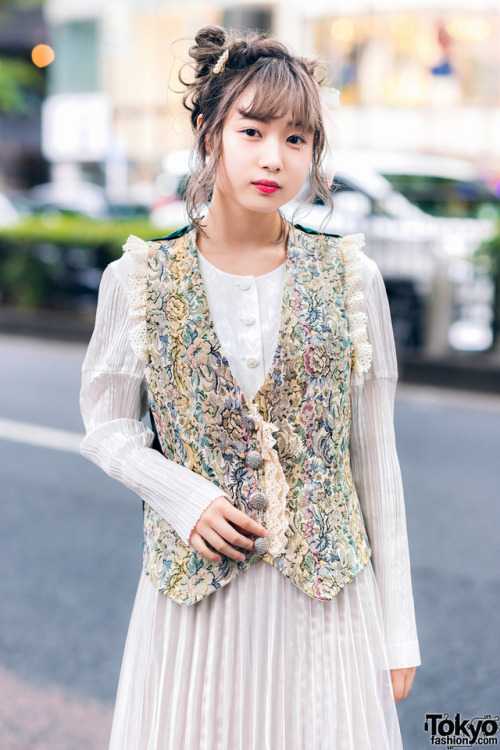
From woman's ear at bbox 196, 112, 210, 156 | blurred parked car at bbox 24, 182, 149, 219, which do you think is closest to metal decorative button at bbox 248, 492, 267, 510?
woman's ear at bbox 196, 112, 210, 156

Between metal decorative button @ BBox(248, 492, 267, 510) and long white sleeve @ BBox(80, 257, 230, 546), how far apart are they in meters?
0.04

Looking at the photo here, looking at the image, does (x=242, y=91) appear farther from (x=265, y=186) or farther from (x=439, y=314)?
(x=439, y=314)

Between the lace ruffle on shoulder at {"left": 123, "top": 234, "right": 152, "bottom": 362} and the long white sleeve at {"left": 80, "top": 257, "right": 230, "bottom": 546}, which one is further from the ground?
the lace ruffle on shoulder at {"left": 123, "top": 234, "right": 152, "bottom": 362}

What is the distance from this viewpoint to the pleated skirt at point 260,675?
160cm

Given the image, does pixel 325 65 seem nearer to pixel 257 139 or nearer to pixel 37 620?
pixel 257 139

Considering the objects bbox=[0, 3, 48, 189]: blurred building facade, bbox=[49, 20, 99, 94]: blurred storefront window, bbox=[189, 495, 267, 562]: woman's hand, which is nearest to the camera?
bbox=[189, 495, 267, 562]: woman's hand

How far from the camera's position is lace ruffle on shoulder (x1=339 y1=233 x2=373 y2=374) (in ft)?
5.43

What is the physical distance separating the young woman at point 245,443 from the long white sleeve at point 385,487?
40 millimetres

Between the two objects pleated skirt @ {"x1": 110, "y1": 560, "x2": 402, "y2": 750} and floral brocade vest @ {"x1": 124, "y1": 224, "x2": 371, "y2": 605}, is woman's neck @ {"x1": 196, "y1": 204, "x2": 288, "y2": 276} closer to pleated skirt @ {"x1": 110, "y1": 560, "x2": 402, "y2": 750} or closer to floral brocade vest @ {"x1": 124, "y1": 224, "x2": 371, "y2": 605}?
floral brocade vest @ {"x1": 124, "y1": 224, "x2": 371, "y2": 605}

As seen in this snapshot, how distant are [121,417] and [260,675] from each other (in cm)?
49

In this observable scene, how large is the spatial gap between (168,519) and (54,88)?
35817 millimetres

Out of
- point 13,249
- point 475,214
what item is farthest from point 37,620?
point 13,249

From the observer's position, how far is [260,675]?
63.2 inches

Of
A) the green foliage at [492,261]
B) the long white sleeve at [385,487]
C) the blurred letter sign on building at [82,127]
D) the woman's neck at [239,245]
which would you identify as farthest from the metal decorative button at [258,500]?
the blurred letter sign on building at [82,127]
